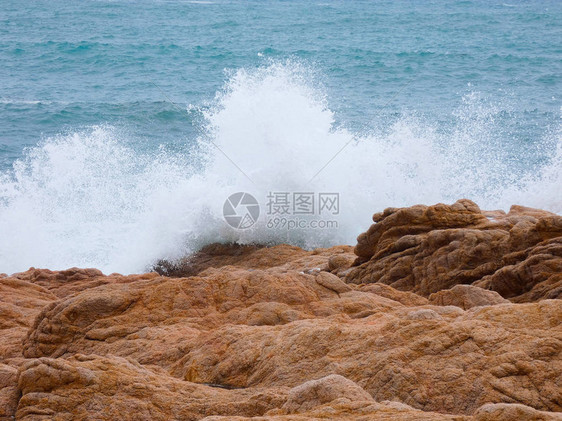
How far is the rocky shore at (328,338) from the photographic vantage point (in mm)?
3572

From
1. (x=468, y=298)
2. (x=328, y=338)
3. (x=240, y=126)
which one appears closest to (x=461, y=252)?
(x=468, y=298)

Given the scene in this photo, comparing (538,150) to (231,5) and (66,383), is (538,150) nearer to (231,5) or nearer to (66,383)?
(66,383)

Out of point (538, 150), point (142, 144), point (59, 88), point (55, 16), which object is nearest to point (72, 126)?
point (142, 144)

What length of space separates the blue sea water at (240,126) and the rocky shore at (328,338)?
179 inches

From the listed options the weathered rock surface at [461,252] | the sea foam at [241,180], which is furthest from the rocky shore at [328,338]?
the sea foam at [241,180]

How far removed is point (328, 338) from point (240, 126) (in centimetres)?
1119

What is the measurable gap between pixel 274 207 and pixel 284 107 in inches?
157

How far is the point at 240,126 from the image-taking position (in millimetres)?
15242

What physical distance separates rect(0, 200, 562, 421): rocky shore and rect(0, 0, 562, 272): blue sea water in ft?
14.9

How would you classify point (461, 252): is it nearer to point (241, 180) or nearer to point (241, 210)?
point (241, 210)

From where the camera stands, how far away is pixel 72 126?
2147cm

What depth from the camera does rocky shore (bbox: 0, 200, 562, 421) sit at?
11.7ft

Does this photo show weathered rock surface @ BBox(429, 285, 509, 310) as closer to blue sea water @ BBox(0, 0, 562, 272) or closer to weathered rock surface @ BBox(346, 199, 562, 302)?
weathered rock surface @ BBox(346, 199, 562, 302)

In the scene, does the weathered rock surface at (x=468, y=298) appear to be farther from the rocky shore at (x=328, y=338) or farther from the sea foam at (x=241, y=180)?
the sea foam at (x=241, y=180)
